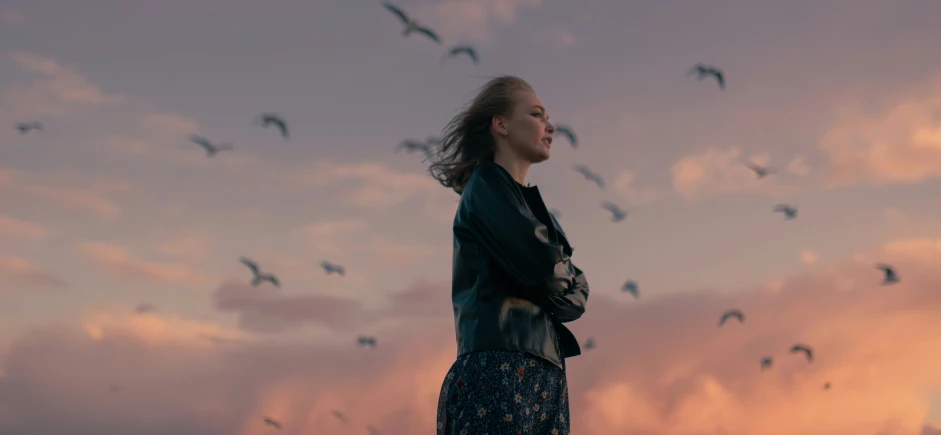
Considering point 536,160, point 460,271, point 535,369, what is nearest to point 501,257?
point 460,271

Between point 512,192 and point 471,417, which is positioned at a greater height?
point 512,192

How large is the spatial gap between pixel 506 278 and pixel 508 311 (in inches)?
8.4

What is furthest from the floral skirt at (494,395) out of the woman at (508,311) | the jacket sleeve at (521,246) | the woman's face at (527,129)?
the woman's face at (527,129)

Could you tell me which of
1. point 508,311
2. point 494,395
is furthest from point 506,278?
point 494,395

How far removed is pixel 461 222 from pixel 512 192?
39 centimetres

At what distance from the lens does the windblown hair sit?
6.49m

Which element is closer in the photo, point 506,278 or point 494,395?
point 494,395

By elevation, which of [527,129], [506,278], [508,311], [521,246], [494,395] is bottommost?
[494,395]

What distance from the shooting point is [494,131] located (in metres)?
6.45

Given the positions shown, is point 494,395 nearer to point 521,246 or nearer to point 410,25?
point 521,246

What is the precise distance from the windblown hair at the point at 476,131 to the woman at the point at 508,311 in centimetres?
35

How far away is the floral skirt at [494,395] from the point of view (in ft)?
17.7

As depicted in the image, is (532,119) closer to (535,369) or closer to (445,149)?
(445,149)

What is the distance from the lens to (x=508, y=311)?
5543 millimetres
